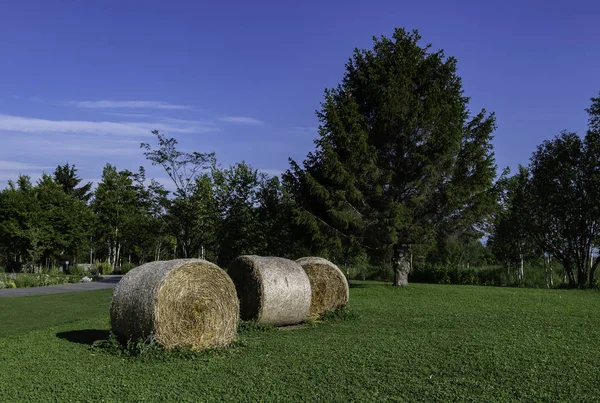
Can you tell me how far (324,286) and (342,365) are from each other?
5.95 m

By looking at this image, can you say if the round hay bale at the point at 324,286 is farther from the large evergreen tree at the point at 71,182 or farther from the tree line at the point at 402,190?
the large evergreen tree at the point at 71,182

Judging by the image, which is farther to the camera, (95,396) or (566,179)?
(566,179)

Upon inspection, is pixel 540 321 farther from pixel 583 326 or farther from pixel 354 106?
pixel 354 106

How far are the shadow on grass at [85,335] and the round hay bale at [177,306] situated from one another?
3.84ft

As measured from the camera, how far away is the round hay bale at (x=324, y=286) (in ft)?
45.1

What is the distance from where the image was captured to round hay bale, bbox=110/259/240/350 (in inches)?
352

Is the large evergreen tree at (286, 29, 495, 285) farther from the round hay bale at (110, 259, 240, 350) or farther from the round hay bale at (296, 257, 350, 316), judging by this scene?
the round hay bale at (110, 259, 240, 350)

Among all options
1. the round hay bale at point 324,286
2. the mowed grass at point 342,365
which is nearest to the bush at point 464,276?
the mowed grass at point 342,365

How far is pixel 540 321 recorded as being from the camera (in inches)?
496

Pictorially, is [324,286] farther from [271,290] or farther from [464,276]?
[464,276]

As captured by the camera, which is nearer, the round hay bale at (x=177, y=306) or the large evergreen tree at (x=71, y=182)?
the round hay bale at (x=177, y=306)

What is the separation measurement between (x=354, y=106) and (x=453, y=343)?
16088 mm

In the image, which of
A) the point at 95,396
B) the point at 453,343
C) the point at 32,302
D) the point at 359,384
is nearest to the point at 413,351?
the point at 453,343

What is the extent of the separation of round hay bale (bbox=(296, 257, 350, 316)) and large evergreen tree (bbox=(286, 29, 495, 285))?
8.68 metres
